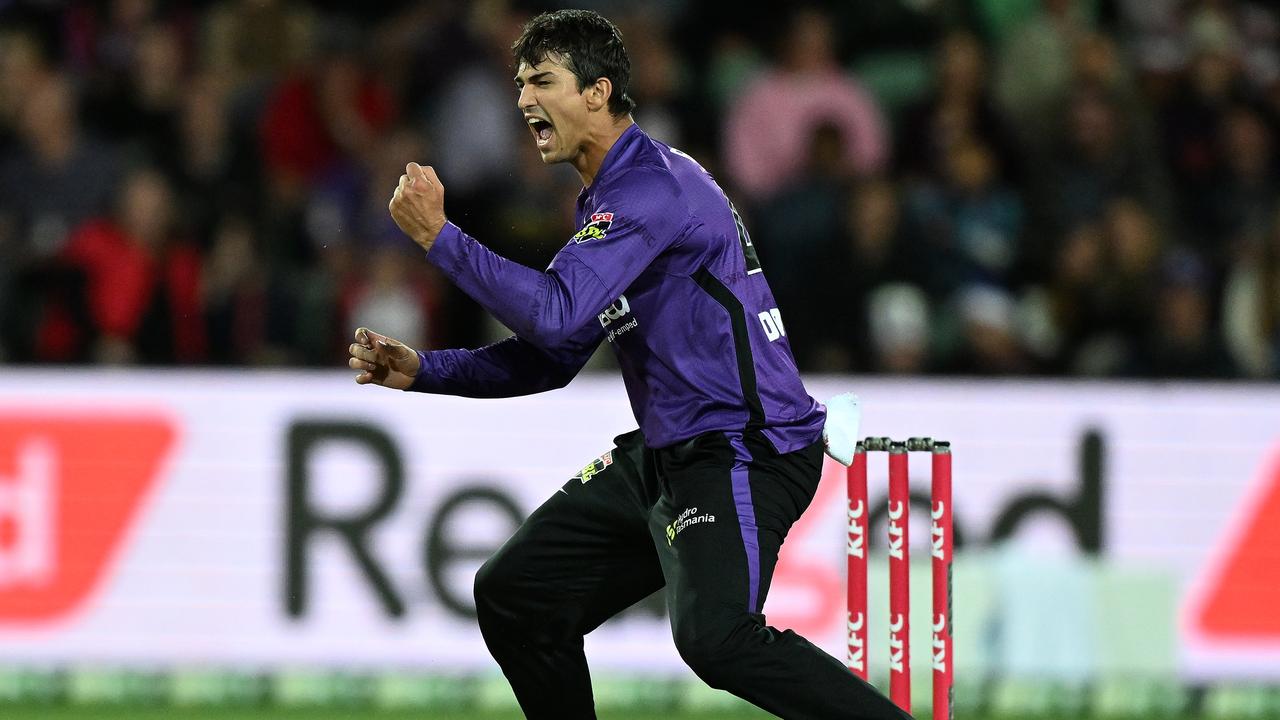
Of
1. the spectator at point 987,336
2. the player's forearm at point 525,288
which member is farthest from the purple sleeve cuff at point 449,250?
the spectator at point 987,336

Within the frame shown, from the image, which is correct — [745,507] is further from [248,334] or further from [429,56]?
[429,56]

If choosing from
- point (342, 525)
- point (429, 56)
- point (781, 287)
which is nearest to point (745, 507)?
point (342, 525)

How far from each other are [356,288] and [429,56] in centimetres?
188

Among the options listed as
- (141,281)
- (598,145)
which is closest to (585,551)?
(598,145)

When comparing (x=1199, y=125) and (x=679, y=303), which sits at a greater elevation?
(x=1199, y=125)

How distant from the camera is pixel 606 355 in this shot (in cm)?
927

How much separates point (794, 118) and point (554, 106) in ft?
18.9

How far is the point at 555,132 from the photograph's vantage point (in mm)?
4832

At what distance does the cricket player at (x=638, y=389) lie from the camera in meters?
4.54

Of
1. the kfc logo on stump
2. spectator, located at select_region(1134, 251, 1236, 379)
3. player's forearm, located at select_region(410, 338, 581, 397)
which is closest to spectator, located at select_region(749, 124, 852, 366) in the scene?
spectator, located at select_region(1134, 251, 1236, 379)

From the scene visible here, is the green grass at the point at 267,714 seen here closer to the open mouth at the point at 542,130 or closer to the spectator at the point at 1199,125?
the open mouth at the point at 542,130

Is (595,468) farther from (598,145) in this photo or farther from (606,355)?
(606,355)

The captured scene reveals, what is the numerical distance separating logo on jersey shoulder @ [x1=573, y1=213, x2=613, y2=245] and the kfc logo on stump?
3.86 metres

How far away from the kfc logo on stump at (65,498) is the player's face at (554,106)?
12.1 feet
